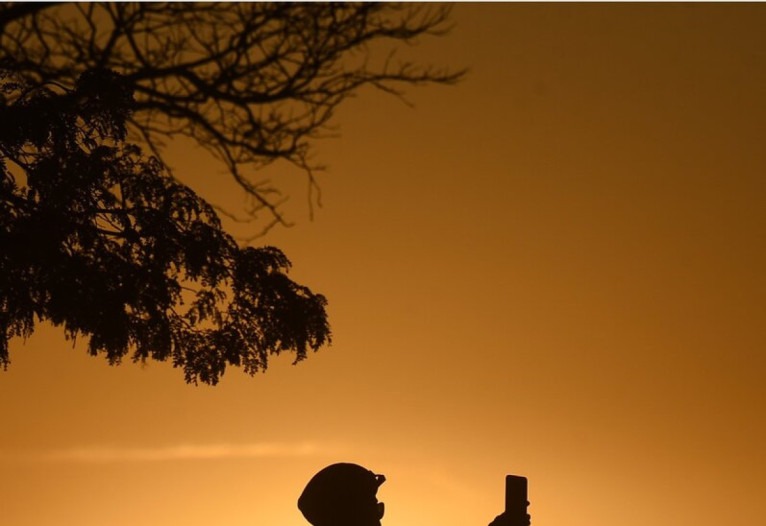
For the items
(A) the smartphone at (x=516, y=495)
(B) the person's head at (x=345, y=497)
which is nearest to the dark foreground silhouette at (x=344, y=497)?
(B) the person's head at (x=345, y=497)

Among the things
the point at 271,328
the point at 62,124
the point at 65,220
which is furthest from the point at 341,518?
the point at 62,124

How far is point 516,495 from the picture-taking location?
3.96 metres

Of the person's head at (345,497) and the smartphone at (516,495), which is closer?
the person's head at (345,497)

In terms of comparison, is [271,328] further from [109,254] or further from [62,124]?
[62,124]

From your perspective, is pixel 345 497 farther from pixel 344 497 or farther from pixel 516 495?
pixel 516 495

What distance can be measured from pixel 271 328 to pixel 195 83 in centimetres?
118

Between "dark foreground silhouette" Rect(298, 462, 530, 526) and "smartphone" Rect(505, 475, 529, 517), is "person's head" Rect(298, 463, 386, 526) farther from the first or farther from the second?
"smartphone" Rect(505, 475, 529, 517)

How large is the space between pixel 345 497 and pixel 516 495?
26.9 inches

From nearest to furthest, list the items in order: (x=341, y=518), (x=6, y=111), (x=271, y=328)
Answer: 1. (x=341, y=518)
2. (x=6, y=111)
3. (x=271, y=328)

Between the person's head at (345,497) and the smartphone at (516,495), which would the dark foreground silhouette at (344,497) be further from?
the smartphone at (516,495)

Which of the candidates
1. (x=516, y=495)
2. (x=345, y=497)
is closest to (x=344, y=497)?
(x=345, y=497)

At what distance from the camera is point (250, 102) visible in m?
5.16

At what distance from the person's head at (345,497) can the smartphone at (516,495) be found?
52 cm

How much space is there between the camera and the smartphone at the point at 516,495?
3.92 metres
